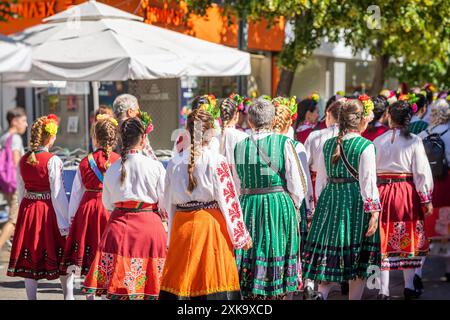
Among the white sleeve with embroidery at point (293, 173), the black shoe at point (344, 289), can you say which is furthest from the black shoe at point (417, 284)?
the white sleeve with embroidery at point (293, 173)

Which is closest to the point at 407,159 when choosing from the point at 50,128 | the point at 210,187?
the point at 210,187

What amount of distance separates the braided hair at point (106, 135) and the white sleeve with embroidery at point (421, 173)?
9.14ft

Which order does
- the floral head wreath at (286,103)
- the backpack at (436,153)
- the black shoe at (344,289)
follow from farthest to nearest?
the backpack at (436,153)
the black shoe at (344,289)
the floral head wreath at (286,103)

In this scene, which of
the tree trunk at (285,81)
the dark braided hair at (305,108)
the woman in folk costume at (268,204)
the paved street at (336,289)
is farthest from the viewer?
the tree trunk at (285,81)

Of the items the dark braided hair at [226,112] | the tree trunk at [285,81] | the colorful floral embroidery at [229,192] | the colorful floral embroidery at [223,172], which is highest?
the tree trunk at [285,81]

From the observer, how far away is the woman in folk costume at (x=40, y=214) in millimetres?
7148

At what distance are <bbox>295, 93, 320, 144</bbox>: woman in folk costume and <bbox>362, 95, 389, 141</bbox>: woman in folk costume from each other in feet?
2.15

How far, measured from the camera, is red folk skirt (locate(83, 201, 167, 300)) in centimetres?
612

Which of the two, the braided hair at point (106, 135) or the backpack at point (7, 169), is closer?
the braided hair at point (106, 135)

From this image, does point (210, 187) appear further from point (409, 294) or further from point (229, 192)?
point (409, 294)

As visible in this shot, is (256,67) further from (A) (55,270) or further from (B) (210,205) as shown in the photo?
(B) (210,205)

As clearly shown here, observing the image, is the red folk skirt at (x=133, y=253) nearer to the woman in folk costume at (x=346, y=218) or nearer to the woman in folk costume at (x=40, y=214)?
the woman in folk costume at (x=40, y=214)

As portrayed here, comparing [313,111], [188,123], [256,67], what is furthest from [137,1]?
[188,123]

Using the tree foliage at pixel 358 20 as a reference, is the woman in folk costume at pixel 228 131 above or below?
below
